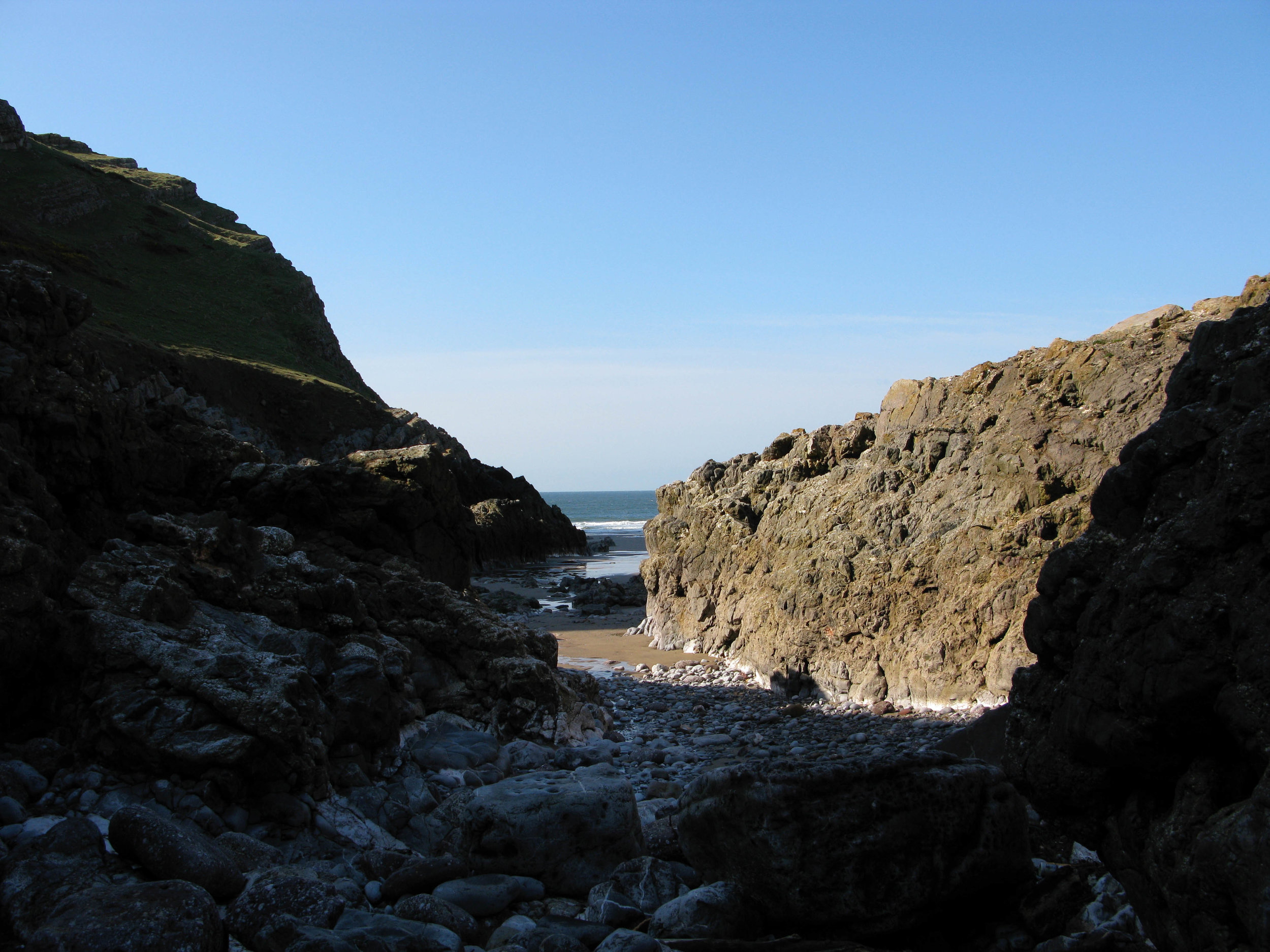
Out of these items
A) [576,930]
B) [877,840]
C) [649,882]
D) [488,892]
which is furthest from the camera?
[649,882]

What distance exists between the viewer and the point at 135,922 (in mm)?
4090

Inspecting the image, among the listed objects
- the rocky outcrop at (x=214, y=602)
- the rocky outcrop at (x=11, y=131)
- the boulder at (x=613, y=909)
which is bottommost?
the boulder at (x=613, y=909)

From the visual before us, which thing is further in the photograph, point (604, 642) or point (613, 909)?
point (604, 642)

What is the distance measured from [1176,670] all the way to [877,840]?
201cm

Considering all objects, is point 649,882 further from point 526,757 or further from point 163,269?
point 163,269

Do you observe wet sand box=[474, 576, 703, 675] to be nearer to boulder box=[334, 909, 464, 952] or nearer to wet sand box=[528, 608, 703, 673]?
wet sand box=[528, 608, 703, 673]

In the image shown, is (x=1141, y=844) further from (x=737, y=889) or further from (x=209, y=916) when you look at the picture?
(x=209, y=916)

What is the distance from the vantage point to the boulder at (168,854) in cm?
491

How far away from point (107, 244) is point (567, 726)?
7346cm

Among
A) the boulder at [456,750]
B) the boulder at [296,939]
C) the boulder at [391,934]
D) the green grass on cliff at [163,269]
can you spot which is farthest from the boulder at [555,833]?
the green grass on cliff at [163,269]

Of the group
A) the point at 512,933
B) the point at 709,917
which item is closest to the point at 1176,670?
the point at 709,917

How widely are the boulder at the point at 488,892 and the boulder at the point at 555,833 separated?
181 mm

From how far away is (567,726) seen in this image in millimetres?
11156

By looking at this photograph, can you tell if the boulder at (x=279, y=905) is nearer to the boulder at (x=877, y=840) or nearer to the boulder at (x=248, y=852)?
the boulder at (x=248, y=852)
